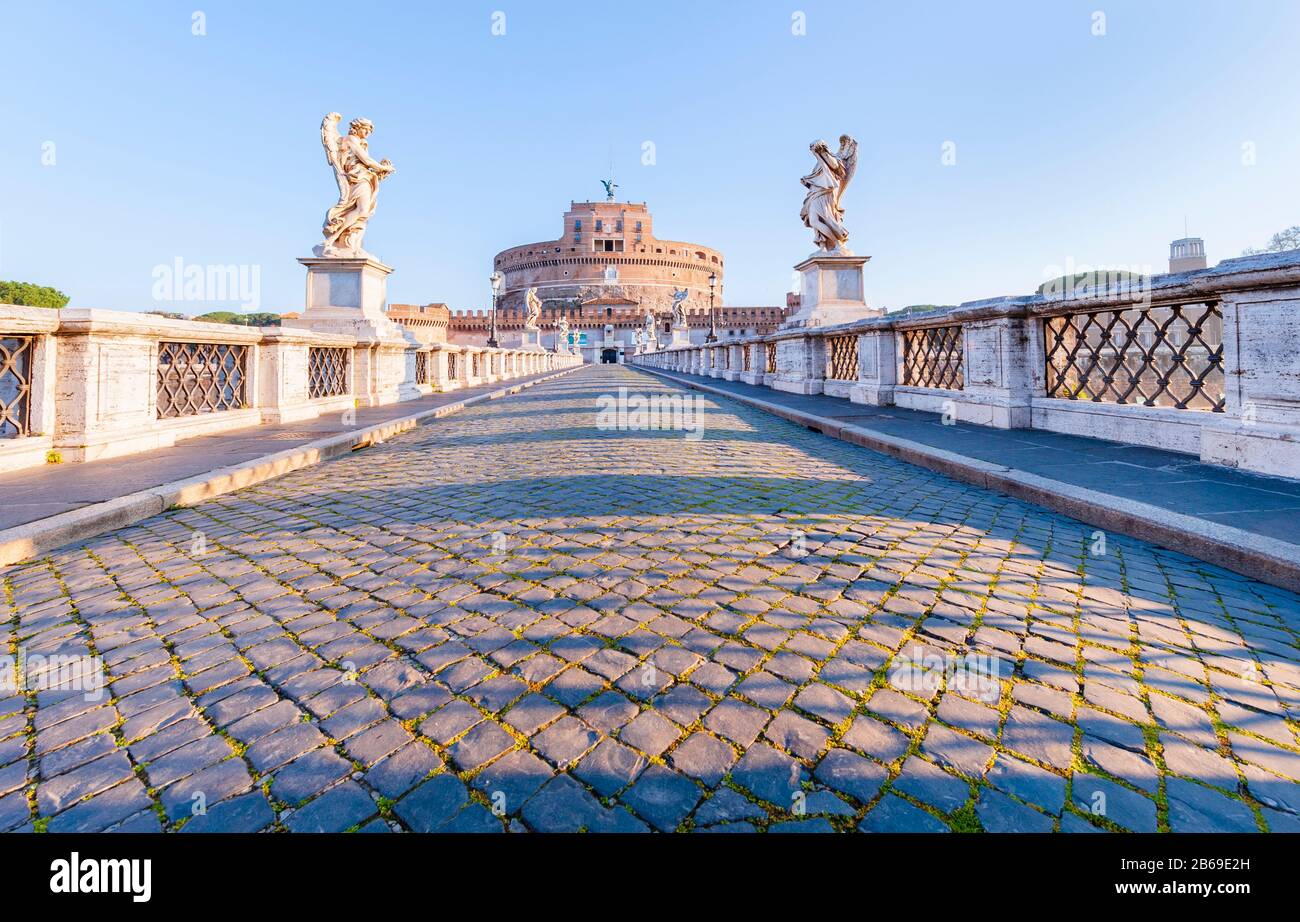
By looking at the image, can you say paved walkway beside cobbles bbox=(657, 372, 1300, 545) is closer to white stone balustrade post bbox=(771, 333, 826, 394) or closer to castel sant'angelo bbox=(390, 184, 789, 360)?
white stone balustrade post bbox=(771, 333, 826, 394)

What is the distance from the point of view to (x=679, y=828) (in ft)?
4.66

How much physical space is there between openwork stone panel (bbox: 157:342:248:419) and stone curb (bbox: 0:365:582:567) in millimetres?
1780

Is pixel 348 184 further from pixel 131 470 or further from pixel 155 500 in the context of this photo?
pixel 155 500

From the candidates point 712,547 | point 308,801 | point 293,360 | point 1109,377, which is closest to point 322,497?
point 712,547

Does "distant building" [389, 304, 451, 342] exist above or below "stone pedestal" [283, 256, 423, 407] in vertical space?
above

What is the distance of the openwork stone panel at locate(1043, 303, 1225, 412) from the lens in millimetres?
Result: 5293

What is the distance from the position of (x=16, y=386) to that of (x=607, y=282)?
10363 cm

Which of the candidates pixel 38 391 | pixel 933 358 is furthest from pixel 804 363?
pixel 38 391

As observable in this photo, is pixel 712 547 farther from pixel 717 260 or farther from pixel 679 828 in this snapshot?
pixel 717 260

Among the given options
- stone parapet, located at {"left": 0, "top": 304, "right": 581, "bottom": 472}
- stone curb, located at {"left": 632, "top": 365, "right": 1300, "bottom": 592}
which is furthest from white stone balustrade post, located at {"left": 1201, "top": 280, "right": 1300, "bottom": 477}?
stone parapet, located at {"left": 0, "top": 304, "right": 581, "bottom": 472}

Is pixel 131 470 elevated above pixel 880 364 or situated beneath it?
situated beneath

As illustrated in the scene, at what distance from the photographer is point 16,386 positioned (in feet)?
17.3

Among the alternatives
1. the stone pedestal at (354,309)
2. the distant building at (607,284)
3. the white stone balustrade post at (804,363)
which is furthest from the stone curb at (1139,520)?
the distant building at (607,284)

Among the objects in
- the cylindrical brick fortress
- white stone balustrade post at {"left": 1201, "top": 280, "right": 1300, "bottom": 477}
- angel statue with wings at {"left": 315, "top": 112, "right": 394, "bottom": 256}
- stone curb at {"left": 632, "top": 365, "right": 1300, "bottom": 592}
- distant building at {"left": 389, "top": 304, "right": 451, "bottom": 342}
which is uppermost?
the cylindrical brick fortress
